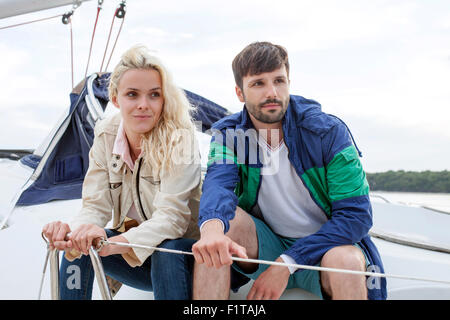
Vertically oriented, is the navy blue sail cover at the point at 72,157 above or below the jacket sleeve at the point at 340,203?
above

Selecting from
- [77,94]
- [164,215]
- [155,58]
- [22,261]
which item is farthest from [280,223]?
[77,94]

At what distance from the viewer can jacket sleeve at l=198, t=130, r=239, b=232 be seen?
1342 mm

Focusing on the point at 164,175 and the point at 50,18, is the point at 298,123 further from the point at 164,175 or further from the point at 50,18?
the point at 50,18

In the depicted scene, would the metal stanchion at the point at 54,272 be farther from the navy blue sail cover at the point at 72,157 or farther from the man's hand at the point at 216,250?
the navy blue sail cover at the point at 72,157

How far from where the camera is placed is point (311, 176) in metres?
1.47

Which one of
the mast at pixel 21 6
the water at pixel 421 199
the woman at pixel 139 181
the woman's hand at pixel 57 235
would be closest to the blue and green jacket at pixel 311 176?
the woman at pixel 139 181

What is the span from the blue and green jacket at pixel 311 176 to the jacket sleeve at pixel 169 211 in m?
0.07

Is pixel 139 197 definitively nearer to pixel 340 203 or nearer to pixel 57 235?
pixel 57 235

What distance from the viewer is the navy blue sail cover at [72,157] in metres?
2.66

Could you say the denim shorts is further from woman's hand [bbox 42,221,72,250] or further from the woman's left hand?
woman's hand [bbox 42,221,72,250]

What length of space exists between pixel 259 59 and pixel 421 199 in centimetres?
278

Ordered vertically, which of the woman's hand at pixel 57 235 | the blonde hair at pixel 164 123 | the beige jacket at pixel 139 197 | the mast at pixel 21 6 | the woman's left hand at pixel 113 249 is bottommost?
the woman's left hand at pixel 113 249

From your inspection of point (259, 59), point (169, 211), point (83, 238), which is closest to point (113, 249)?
point (83, 238)
